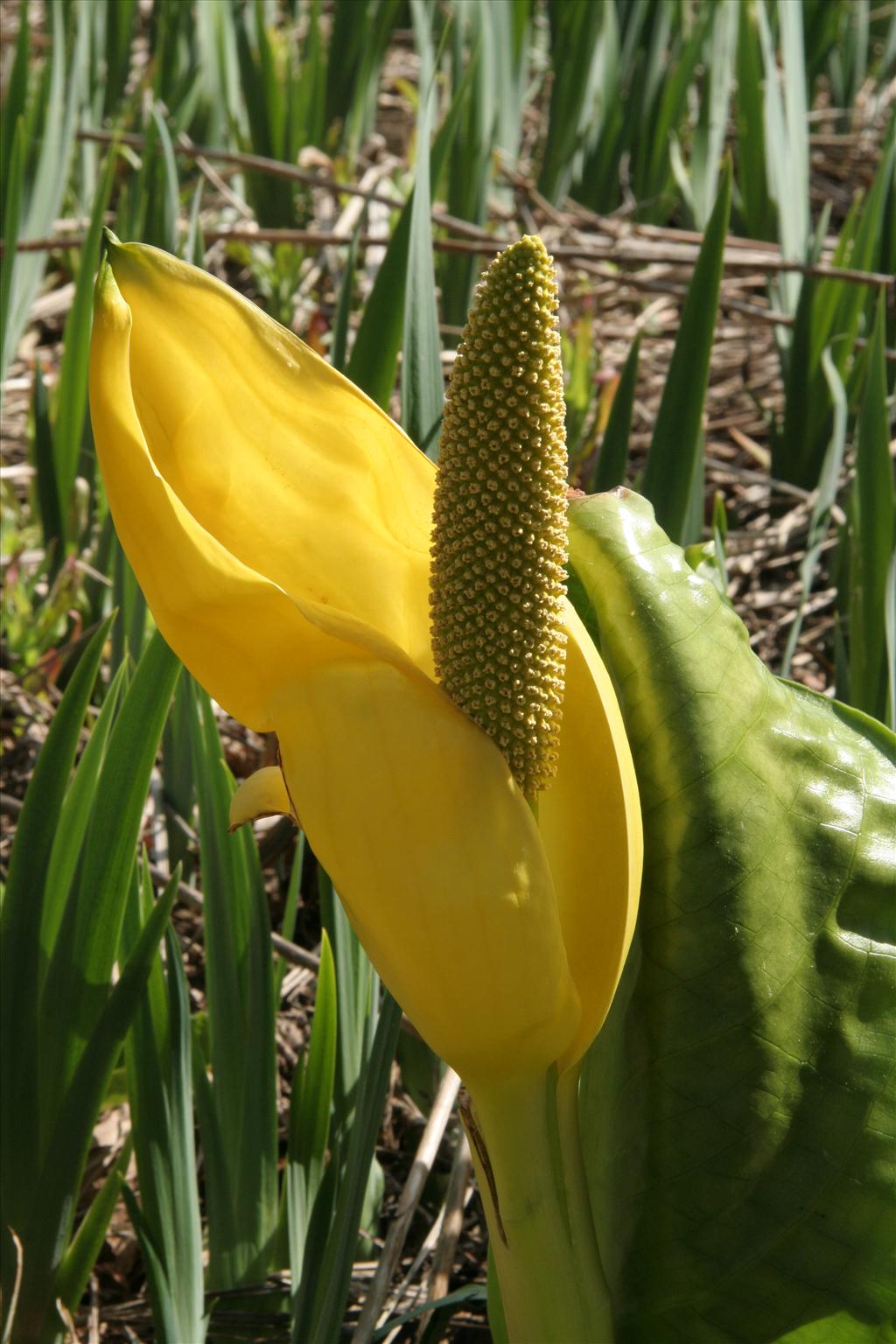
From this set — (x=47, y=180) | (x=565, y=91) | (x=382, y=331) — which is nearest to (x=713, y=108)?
(x=565, y=91)

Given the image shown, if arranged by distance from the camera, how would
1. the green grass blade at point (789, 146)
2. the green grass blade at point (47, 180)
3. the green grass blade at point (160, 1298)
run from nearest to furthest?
1. the green grass blade at point (160, 1298)
2. the green grass blade at point (47, 180)
3. the green grass blade at point (789, 146)

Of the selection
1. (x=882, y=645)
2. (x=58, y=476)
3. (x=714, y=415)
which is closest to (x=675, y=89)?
(x=714, y=415)

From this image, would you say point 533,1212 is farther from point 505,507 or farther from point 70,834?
point 70,834

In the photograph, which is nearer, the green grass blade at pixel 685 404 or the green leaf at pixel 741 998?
the green leaf at pixel 741 998

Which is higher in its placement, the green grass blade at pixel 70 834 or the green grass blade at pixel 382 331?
the green grass blade at pixel 382 331

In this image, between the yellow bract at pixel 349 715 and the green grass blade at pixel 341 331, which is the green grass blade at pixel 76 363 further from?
the yellow bract at pixel 349 715

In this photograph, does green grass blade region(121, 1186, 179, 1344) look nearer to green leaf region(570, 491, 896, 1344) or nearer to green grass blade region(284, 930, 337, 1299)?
green grass blade region(284, 930, 337, 1299)

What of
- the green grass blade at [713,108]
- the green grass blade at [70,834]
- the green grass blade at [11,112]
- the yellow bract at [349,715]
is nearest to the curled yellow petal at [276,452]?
the yellow bract at [349,715]
